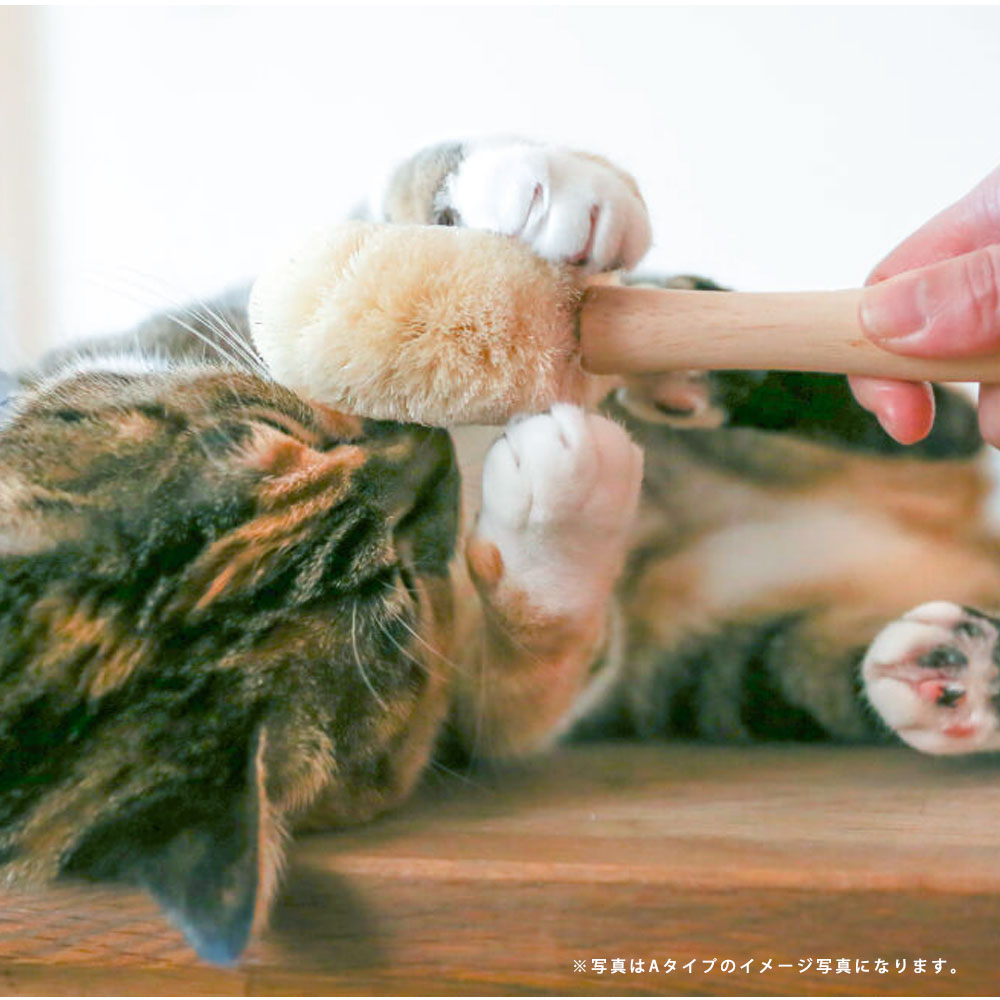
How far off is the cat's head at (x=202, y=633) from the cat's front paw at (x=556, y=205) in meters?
0.18

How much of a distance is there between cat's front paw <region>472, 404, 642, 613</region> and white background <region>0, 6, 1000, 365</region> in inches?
21.3

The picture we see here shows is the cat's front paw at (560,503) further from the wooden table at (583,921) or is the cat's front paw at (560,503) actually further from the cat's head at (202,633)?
the wooden table at (583,921)

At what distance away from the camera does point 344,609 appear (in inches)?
30.9

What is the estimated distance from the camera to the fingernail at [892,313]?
0.70m

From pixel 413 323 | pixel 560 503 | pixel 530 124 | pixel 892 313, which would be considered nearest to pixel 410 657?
pixel 560 503

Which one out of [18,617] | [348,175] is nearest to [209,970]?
[18,617]

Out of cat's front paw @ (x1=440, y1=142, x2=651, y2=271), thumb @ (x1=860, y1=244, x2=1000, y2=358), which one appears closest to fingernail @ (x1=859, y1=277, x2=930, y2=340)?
thumb @ (x1=860, y1=244, x2=1000, y2=358)

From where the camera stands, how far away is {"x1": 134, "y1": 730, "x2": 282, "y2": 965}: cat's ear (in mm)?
635

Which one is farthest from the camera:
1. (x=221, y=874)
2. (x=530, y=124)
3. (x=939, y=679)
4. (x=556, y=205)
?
(x=530, y=124)

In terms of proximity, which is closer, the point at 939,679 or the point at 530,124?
the point at 939,679

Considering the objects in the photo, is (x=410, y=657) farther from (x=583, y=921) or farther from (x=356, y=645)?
(x=583, y=921)

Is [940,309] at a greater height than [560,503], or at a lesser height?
greater

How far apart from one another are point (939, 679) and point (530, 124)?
0.98 metres

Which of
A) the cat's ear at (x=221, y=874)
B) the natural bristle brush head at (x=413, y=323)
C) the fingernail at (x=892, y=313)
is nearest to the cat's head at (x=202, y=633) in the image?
the cat's ear at (x=221, y=874)
